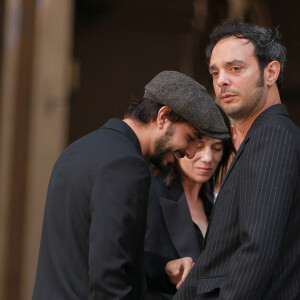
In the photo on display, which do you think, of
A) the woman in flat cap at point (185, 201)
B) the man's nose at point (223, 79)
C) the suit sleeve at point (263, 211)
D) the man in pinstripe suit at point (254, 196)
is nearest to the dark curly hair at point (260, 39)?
the man in pinstripe suit at point (254, 196)

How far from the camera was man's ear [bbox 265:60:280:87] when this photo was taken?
2299 mm

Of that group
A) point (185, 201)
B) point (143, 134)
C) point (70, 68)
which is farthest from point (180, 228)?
point (70, 68)

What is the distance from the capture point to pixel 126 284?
87.4 inches

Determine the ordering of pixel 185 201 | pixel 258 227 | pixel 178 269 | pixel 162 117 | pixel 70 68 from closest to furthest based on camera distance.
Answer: pixel 258 227 < pixel 162 117 < pixel 178 269 < pixel 185 201 < pixel 70 68

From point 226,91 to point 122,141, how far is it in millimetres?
387

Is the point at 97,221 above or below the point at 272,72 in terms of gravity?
below

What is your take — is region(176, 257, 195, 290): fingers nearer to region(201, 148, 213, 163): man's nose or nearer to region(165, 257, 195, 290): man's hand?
region(165, 257, 195, 290): man's hand

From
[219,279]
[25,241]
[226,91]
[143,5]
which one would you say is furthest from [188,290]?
[143,5]

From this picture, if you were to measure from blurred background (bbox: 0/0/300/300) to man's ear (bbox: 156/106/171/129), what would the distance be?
232 centimetres

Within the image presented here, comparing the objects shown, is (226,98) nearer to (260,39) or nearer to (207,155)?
(260,39)

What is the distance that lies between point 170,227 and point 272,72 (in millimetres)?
934

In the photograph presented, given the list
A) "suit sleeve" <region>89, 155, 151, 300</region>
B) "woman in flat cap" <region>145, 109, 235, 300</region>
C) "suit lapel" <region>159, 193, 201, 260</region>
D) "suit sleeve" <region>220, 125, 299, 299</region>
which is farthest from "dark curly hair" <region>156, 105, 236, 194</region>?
"suit sleeve" <region>220, 125, 299, 299</region>

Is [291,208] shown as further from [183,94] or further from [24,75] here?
[24,75]

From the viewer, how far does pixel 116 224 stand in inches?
86.0
